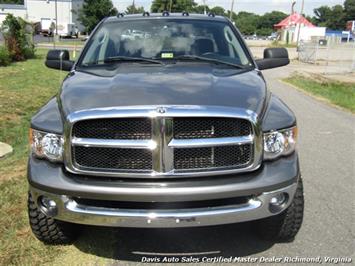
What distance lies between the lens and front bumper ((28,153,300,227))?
328 centimetres

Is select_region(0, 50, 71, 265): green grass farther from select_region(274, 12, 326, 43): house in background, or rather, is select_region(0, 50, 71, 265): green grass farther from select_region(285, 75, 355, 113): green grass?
select_region(274, 12, 326, 43): house in background

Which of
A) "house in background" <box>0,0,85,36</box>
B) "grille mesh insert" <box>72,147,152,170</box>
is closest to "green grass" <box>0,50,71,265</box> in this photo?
"grille mesh insert" <box>72,147,152,170</box>

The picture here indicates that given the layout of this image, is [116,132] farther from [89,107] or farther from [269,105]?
[269,105]

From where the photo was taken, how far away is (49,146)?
138 inches

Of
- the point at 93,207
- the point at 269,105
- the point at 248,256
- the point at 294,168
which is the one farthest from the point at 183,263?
the point at 269,105

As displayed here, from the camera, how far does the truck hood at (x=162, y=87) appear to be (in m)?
3.43

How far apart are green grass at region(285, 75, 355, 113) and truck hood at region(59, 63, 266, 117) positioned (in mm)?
8052

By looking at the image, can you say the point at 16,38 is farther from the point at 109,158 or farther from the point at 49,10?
the point at 49,10

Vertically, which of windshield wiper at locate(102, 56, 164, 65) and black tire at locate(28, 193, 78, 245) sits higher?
windshield wiper at locate(102, 56, 164, 65)

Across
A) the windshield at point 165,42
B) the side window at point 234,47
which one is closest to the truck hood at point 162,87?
the windshield at point 165,42

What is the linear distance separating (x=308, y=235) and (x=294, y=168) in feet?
3.29

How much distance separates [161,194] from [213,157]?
434 millimetres

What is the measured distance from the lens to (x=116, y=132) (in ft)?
11.0

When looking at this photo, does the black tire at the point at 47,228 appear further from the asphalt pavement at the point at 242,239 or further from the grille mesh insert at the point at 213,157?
the grille mesh insert at the point at 213,157
